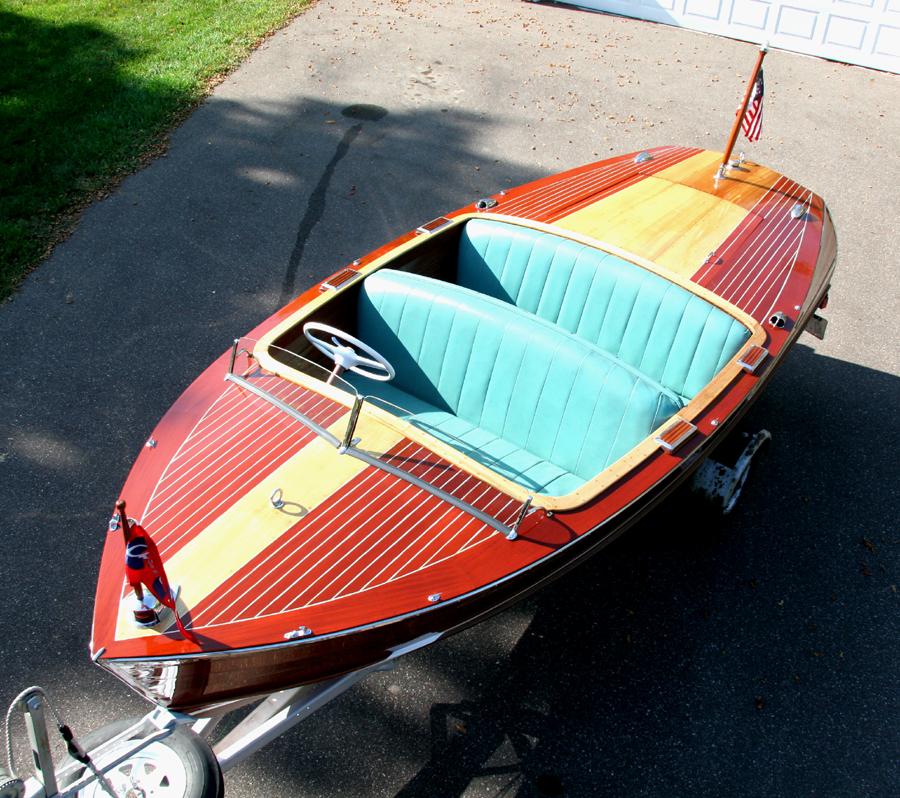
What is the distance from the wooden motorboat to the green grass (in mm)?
3542

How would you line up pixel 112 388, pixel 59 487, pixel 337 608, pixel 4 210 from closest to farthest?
pixel 337 608 → pixel 59 487 → pixel 112 388 → pixel 4 210

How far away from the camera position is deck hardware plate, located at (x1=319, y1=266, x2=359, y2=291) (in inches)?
164

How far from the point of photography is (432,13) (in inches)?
429

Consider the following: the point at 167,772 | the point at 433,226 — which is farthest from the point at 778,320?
the point at 167,772

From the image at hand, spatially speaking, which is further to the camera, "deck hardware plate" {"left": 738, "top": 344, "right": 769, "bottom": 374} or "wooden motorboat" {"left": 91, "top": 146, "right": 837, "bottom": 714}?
"deck hardware plate" {"left": 738, "top": 344, "right": 769, "bottom": 374}

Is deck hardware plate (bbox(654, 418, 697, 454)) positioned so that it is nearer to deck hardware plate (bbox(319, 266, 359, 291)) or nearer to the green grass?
deck hardware plate (bbox(319, 266, 359, 291))

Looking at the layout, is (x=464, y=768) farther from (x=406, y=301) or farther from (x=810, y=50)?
(x=810, y=50)

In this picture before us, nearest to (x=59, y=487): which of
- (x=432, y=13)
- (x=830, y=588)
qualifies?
(x=830, y=588)

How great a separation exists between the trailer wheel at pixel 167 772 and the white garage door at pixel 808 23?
11.2 m

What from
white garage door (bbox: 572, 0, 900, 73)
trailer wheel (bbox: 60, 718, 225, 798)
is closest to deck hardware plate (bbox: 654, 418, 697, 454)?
trailer wheel (bbox: 60, 718, 225, 798)

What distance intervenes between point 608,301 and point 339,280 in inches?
61.0

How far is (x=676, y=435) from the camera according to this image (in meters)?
3.52

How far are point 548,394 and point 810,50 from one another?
9.20m

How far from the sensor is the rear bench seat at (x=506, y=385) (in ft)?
11.9
